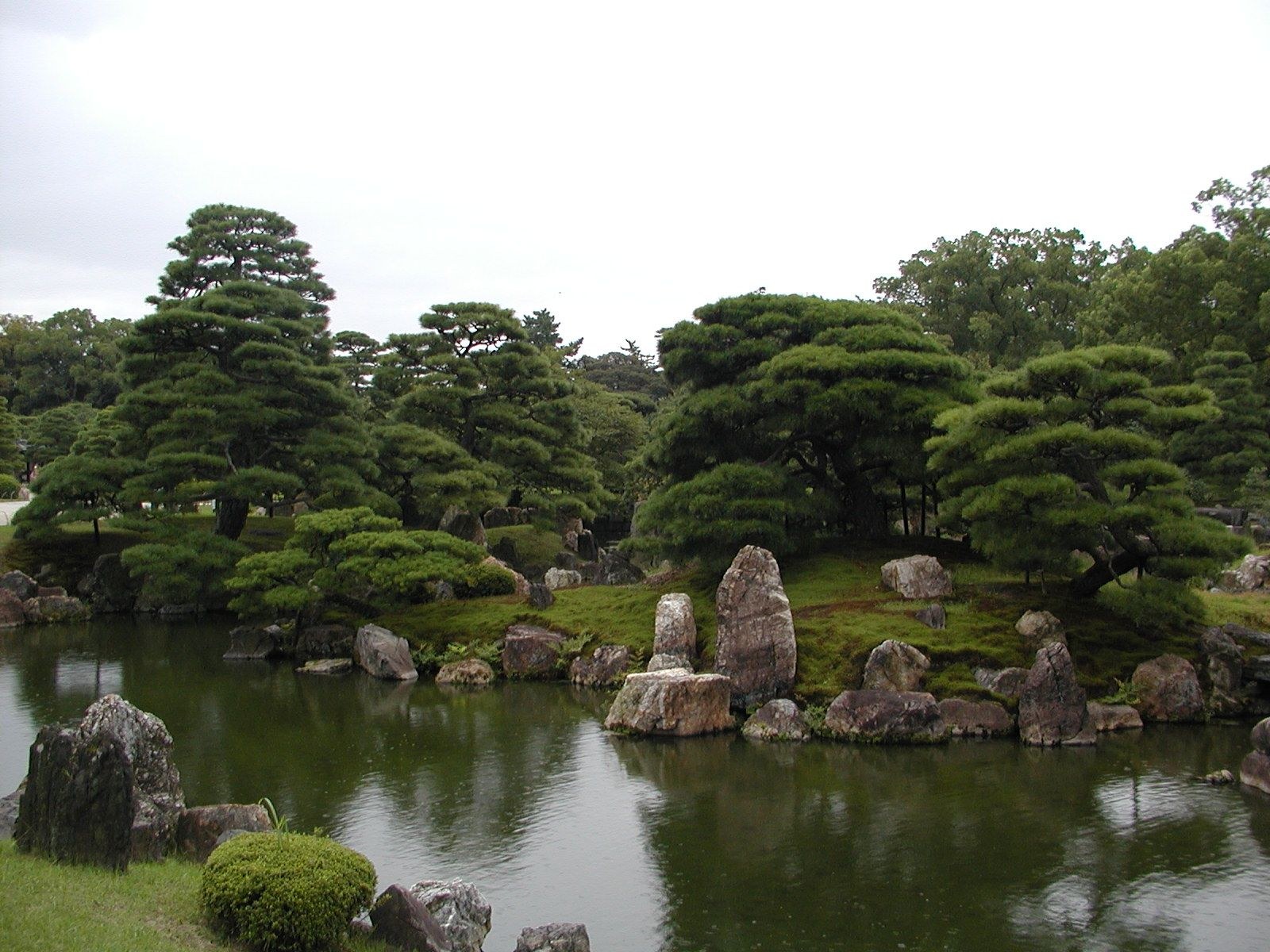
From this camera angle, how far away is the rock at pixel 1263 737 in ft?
42.0

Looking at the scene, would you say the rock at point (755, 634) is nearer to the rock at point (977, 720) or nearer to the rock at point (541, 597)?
the rock at point (977, 720)

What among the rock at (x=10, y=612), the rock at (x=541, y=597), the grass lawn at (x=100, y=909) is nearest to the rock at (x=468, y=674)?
the rock at (x=541, y=597)

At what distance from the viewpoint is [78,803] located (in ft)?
26.3

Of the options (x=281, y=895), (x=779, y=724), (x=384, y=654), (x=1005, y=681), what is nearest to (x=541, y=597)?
(x=384, y=654)

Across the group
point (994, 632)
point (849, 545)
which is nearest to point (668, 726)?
point (994, 632)

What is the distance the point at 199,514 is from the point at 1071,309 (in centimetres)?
3524

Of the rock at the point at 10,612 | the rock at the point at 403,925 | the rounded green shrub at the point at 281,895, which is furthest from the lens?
the rock at the point at 10,612

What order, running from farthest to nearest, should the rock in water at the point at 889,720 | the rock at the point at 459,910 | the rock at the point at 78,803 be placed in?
1. the rock in water at the point at 889,720
2. the rock at the point at 459,910
3. the rock at the point at 78,803

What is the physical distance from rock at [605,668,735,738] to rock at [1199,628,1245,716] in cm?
744

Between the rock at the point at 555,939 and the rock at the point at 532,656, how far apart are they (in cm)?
1227

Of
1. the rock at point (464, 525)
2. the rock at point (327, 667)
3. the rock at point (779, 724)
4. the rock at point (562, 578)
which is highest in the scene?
the rock at point (464, 525)

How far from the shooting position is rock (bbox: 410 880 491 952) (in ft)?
27.1

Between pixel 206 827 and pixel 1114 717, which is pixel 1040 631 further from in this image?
pixel 206 827

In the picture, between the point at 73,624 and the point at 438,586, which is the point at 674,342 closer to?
the point at 438,586
